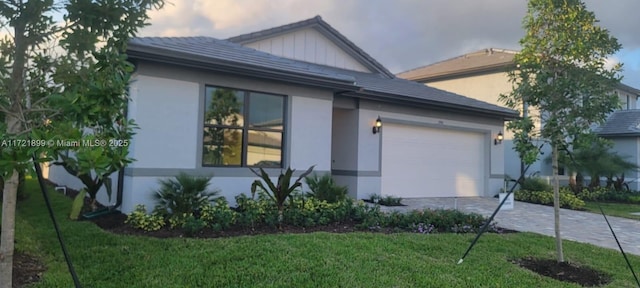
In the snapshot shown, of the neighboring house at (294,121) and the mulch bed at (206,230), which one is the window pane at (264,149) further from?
the mulch bed at (206,230)

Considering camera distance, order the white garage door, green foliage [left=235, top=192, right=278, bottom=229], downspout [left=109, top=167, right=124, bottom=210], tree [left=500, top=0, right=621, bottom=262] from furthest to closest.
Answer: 1. the white garage door
2. downspout [left=109, top=167, right=124, bottom=210]
3. green foliage [left=235, top=192, right=278, bottom=229]
4. tree [left=500, top=0, right=621, bottom=262]

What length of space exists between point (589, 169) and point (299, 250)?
16298 mm

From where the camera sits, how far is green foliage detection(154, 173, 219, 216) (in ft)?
22.9

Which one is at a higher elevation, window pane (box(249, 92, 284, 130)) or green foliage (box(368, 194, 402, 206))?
window pane (box(249, 92, 284, 130))

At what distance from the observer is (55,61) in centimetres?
347

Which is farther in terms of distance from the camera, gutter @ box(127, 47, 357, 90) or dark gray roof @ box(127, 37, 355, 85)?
gutter @ box(127, 47, 357, 90)

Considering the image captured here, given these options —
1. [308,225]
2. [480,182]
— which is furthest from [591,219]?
[308,225]

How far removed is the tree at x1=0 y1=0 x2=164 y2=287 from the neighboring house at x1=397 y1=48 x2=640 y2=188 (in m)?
16.8

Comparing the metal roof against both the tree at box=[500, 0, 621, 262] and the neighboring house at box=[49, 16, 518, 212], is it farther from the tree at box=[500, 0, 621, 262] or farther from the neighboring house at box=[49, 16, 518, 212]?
the tree at box=[500, 0, 621, 262]

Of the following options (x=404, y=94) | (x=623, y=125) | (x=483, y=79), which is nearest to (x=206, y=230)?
(x=404, y=94)

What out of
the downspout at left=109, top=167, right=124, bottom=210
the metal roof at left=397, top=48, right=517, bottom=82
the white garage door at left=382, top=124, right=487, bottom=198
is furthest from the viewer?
the metal roof at left=397, top=48, right=517, bottom=82

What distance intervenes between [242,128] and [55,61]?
5577 mm

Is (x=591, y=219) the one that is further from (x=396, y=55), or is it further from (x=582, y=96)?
(x=396, y=55)

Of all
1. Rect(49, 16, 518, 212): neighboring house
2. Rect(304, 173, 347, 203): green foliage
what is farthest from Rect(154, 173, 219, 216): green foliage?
Rect(304, 173, 347, 203): green foliage
